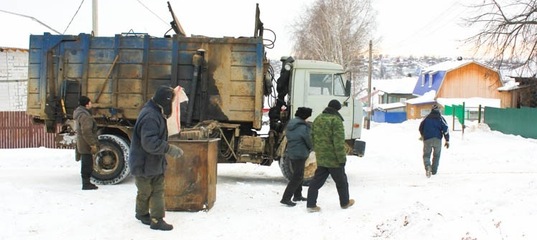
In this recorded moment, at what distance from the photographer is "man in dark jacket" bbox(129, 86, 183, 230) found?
20.0ft

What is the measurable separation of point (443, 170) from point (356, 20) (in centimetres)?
3112

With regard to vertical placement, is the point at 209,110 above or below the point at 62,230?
above

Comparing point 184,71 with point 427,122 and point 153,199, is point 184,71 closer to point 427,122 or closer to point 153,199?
point 153,199

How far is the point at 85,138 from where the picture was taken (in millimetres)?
9273

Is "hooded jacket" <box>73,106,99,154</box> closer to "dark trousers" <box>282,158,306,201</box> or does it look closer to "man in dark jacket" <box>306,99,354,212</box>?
"dark trousers" <box>282,158,306,201</box>

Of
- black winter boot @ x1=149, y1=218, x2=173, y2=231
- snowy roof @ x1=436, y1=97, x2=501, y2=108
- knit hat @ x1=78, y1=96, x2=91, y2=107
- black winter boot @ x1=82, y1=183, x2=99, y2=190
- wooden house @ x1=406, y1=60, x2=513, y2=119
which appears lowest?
black winter boot @ x1=82, y1=183, x2=99, y2=190

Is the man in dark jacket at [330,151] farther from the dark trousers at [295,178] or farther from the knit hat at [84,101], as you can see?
the knit hat at [84,101]

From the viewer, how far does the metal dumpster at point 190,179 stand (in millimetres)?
7516

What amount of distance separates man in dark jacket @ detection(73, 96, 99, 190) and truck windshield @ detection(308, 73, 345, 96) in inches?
171

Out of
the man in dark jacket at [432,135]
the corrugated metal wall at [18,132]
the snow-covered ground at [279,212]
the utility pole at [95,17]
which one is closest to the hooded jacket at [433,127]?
the man in dark jacket at [432,135]

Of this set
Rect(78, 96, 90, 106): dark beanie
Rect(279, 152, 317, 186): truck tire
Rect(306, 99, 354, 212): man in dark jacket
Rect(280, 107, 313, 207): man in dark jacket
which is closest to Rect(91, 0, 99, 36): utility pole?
Rect(78, 96, 90, 106): dark beanie

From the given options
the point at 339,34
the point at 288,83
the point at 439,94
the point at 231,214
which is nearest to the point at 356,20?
the point at 339,34

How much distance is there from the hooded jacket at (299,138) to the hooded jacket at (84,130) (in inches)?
142

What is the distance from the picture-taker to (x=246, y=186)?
33.2ft
